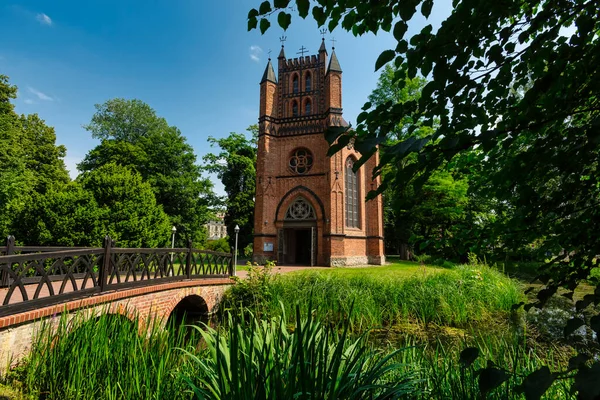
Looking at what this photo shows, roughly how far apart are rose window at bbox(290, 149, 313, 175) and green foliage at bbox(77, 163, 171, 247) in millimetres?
9844

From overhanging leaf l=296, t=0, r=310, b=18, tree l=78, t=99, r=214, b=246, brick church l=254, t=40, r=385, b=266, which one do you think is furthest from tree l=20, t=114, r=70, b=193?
overhanging leaf l=296, t=0, r=310, b=18

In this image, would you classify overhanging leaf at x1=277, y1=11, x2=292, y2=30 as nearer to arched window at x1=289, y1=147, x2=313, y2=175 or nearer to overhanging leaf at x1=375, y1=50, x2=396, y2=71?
overhanging leaf at x1=375, y1=50, x2=396, y2=71

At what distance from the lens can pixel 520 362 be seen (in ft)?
12.8

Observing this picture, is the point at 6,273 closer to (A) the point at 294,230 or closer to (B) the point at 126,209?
(B) the point at 126,209

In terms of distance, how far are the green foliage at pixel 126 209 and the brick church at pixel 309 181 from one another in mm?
7169

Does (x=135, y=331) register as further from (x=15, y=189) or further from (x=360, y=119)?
(x=15, y=189)

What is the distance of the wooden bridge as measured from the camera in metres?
4.94

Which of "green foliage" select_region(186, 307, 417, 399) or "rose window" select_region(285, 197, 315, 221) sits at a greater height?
"rose window" select_region(285, 197, 315, 221)

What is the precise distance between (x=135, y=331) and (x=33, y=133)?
30286mm

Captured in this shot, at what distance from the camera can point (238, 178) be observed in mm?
29625

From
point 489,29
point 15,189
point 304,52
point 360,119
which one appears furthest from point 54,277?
point 304,52

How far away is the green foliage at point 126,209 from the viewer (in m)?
14.2

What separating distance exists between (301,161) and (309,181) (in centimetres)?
190

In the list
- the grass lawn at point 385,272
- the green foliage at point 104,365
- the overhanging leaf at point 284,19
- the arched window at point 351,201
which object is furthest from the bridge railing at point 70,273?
the arched window at point 351,201
